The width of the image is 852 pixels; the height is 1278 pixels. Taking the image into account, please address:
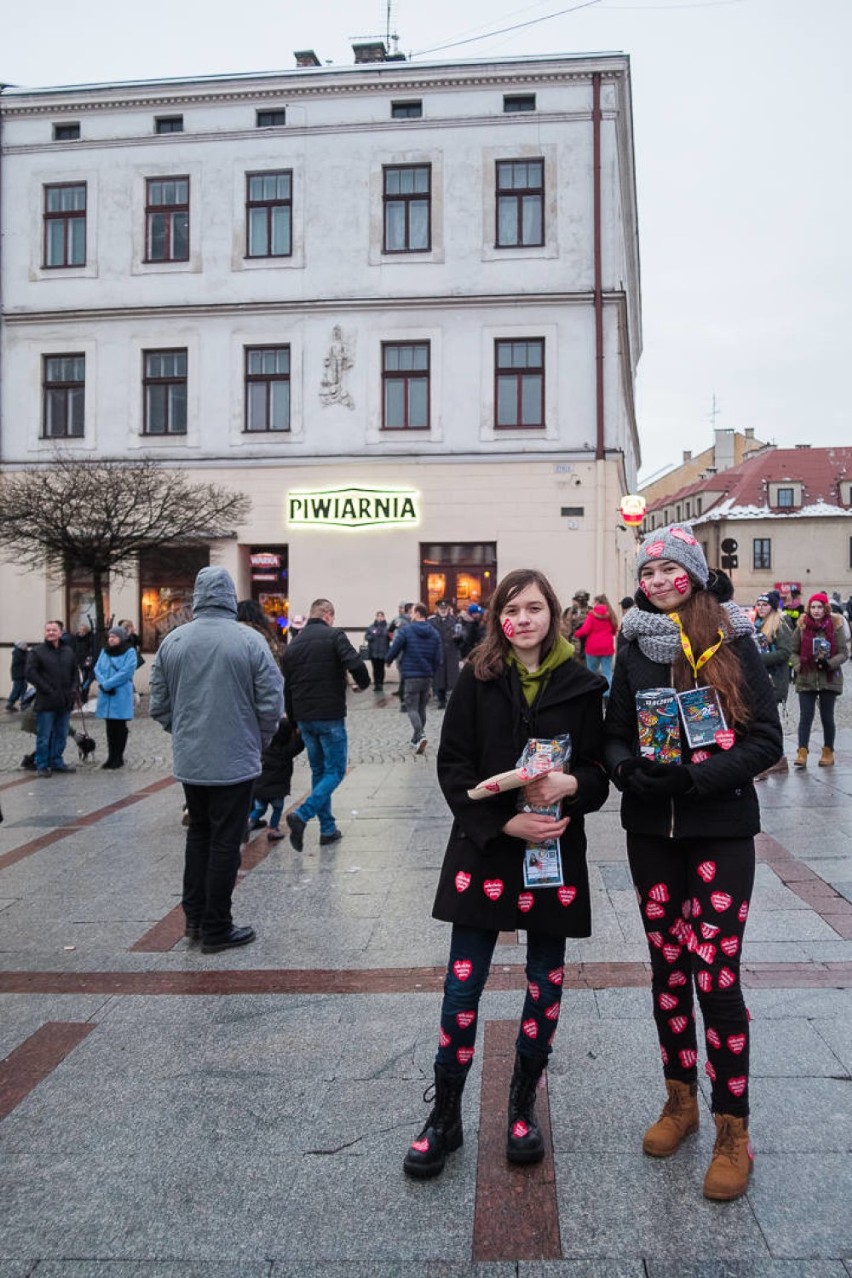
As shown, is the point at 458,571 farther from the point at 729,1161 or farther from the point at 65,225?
the point at 729,1161

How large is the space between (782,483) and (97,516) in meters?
53.2

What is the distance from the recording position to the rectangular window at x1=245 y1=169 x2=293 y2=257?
2298 cm

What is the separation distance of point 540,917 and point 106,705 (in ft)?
32.6

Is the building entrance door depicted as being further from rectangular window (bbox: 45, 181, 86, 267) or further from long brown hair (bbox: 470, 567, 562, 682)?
long brown hair (bbox: 470, 567, 562, 682)

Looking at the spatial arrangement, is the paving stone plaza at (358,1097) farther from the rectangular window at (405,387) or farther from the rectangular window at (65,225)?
the rectangular window at (65,225)

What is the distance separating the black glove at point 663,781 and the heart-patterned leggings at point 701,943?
0.22 m

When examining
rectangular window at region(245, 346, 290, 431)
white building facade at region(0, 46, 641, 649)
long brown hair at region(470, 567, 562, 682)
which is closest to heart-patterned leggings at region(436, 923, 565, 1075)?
long brown hair at region(470, 567, 562, 682)

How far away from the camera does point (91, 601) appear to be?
23.3 metres

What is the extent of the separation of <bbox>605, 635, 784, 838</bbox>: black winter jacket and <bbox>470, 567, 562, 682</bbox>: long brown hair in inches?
9.9

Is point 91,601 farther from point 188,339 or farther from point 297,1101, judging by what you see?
point 297,1101

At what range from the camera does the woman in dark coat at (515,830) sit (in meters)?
3.23

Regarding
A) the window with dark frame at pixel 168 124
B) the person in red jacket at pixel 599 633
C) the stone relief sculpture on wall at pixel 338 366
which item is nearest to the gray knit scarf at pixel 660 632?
the person in red jacket at pixel 599 633

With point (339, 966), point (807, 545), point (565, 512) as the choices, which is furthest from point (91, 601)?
point (807, 545)

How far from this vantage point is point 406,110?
22766mm
